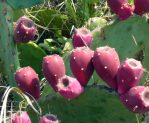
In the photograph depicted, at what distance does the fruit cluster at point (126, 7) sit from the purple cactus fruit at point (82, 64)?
0.31m

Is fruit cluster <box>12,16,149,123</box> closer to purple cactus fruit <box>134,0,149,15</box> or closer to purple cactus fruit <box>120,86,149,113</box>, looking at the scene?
purple cactus fruit <box>120,86,149,113</box>

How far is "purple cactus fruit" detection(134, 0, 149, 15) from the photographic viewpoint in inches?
71.1

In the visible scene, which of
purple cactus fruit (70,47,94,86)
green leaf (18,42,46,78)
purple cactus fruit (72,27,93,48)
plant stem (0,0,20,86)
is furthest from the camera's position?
green leaf (18,42,46,78)

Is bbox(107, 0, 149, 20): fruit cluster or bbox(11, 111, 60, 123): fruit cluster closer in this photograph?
bbox(11, 111, 60, 123): fruit cluster

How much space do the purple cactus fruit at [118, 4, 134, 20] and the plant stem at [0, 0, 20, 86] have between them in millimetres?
393

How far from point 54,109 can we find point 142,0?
47cm

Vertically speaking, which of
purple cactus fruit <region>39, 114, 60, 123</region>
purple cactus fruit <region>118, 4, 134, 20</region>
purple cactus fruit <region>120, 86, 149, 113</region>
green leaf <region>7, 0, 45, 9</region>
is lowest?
purple cactus fruit <region>39, 114, 60, 123</region>

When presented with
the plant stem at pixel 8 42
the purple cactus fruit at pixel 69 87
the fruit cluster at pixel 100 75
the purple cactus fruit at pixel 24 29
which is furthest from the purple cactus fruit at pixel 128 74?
the plant stem at pixel 8 42

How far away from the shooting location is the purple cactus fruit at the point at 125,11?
5.97 ft

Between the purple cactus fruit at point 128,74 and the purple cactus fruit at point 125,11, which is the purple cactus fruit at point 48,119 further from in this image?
the purple cactus fruit at point 125,11

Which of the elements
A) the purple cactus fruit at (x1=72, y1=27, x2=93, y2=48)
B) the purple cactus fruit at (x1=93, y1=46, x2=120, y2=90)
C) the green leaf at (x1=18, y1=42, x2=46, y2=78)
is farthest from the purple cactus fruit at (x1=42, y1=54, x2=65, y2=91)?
the green leaf at (x1=18, y1=42, x2=46, y2=78)

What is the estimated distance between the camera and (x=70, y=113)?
170 centimetres

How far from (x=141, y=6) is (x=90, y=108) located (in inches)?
16.1

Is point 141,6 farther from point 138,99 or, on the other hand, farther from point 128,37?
point 138,99
